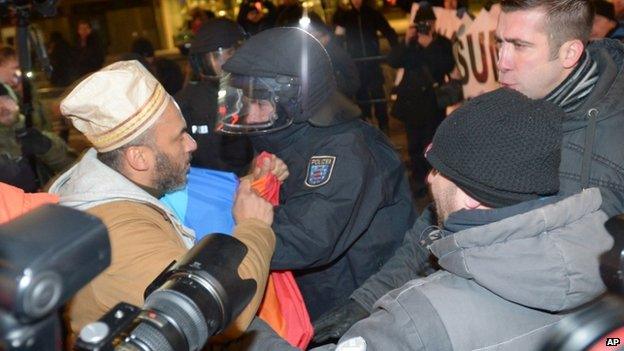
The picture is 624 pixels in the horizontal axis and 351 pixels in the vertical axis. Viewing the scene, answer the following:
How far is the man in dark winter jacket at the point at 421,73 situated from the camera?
641 cm

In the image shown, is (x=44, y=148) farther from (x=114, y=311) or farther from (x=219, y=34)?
(x=114, y=311)

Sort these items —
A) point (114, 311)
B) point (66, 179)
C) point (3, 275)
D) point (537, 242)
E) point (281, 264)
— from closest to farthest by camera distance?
point (3, 275) < point (114, 311) < point (537, 242) < point (66, 179) < point (281, 264)

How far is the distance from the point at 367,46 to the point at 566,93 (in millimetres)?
6096

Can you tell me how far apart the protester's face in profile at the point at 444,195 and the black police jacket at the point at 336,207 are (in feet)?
2.45

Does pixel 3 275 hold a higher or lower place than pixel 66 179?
higher

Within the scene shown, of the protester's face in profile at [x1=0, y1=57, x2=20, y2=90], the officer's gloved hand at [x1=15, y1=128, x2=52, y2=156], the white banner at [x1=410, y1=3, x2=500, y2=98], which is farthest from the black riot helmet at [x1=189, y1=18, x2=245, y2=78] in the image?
the white banner at [x1=410, y1=3, x2=500, y2=98]

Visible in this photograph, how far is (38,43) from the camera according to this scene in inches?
192

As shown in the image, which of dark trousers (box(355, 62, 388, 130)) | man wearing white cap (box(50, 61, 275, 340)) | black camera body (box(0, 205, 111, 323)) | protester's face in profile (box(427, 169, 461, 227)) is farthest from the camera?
dark trousers (box(355, 62, 388, 130))

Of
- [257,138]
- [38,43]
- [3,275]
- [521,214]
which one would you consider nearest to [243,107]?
[257,138]

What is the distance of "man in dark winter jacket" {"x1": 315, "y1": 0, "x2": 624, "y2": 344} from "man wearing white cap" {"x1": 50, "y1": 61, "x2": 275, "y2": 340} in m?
0.53

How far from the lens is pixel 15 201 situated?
203 centimetres

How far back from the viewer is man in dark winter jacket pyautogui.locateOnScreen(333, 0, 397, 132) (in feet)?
27.0

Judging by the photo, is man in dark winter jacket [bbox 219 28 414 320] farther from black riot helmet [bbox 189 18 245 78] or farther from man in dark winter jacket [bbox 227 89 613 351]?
black riot helmet [bbox 189 18 245 78]

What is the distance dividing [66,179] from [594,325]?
5.96 ft
